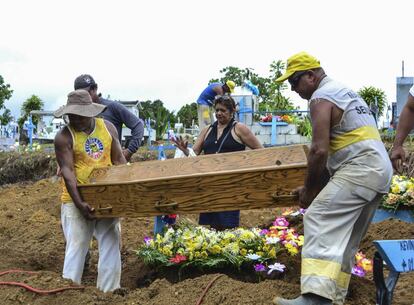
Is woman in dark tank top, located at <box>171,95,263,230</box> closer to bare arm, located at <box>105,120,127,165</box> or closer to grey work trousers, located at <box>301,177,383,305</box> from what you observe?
bare arm, located at <box>105,120,127,165</box>

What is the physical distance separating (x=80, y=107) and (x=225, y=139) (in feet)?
5.42

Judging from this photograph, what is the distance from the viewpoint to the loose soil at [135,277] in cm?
416

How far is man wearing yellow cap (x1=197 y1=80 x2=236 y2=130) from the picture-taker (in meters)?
8.19

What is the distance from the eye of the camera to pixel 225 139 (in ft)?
20.6

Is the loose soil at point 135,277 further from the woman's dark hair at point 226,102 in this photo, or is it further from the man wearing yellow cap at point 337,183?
the woman's dark hair at point 226,102

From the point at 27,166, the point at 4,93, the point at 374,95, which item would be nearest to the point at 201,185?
the point at 27,166

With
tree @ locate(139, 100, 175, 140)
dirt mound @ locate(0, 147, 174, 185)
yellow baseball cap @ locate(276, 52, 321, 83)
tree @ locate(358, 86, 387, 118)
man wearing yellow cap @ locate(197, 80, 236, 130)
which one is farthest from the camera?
tree @ locate(139, 100, 175, 140)

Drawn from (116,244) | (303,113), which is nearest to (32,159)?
(303,113)

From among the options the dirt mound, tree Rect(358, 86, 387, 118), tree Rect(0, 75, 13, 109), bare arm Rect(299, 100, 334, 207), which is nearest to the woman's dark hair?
bare arm Rect(299, 100, 334, 207)

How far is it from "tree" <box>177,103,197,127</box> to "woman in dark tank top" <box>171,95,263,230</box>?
50448 mm

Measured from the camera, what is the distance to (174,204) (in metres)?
4.73

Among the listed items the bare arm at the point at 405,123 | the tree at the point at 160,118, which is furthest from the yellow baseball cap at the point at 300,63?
the tree at the point at 160,118

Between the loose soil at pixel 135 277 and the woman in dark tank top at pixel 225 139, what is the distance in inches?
35.0

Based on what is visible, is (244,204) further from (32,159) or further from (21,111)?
(21,111)
